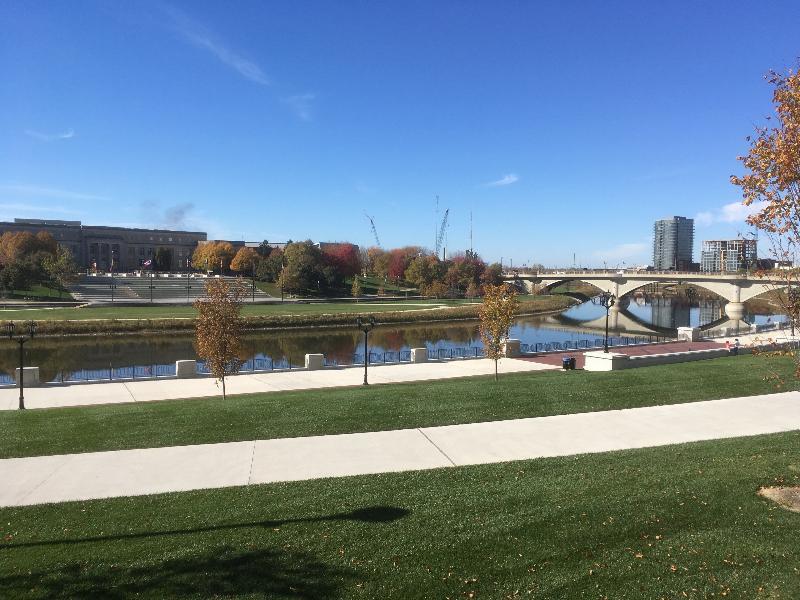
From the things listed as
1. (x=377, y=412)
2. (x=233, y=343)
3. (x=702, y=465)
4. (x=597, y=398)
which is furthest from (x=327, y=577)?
(x=233, y=343)

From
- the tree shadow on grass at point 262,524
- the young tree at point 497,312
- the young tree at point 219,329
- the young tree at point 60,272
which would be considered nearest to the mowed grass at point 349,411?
the young tree at point 219,329

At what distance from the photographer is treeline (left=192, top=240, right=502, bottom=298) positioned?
92.2 metres

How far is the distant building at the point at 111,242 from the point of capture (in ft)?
448

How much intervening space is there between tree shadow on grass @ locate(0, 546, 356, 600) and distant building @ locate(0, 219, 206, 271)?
138m

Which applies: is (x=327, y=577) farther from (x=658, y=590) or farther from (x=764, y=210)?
(x=764, y=210)

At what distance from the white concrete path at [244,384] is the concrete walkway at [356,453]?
924 cm

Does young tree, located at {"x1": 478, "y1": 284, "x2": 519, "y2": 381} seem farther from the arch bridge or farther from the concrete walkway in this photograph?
the arch bridge

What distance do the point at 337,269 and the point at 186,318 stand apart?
48.6 meters

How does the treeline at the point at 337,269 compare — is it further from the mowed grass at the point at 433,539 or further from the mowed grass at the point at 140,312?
the mowed grass at the point at 433,539

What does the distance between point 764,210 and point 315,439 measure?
30.5 ft

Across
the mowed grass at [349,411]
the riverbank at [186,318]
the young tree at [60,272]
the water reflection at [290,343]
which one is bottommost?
the water reflection at [290,343]

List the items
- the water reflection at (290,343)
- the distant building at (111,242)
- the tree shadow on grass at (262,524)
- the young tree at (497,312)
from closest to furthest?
1. the tree shadow on grass at (262,524)
2. the young tree at (497,312)
3. the water reflection at (290,343)
4. the distant building at (111,242)

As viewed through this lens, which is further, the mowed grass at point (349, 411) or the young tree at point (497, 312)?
the young tree at point (497, 312)

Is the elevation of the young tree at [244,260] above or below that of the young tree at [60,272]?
above
